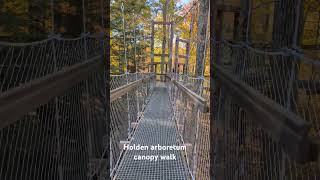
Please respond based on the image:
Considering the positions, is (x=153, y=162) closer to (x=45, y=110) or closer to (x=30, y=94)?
(x=45, y=110)

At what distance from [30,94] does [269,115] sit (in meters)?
0.46

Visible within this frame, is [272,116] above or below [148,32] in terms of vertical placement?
below

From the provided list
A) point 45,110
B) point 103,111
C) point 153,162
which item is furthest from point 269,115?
point 153,162

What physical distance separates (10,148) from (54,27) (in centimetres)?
48

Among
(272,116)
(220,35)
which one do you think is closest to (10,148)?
(272,116)

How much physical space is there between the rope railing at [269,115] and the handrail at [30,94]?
0.45m

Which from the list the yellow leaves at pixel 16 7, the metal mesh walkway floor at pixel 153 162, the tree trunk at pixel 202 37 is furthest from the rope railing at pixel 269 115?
the tree trunk at pixel 202 37

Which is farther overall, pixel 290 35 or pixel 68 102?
pixel 68 102

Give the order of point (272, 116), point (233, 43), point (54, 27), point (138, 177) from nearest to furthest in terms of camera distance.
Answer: point (272, 116) < point (54, 27) < point (233, 43) < point (138, 177)

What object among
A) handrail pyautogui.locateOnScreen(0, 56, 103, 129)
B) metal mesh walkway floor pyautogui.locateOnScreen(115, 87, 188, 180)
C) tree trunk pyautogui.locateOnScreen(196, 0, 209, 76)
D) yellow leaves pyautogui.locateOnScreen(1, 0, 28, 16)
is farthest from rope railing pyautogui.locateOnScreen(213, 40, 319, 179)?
tree trunk pyautogui.locateOnScreen(196, 0, 209, 76)

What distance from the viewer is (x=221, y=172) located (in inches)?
54.1

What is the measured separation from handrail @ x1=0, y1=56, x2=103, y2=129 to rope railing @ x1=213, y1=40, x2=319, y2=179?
448 mm

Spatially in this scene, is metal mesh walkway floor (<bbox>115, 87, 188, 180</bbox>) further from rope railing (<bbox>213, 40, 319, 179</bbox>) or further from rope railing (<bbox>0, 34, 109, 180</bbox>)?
rope railing (<bbox>213, 40, 319, 179</bbox>)

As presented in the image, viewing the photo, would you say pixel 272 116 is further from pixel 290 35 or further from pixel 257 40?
pixel 257 40
